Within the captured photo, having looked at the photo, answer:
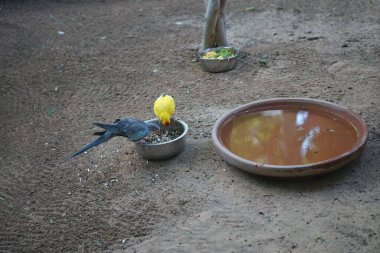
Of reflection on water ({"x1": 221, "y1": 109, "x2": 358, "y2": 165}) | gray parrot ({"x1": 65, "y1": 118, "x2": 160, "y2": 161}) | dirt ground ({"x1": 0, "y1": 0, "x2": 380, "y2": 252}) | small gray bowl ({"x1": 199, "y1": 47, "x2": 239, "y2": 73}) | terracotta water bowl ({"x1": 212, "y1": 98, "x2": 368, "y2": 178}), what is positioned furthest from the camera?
small gray bowl ({"x1": 199, "y1": 47, "x2": 239, "y2": 73})

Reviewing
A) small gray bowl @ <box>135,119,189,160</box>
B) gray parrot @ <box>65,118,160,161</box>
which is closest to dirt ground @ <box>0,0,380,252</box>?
small gray bowl @ <box>135,119,189,160</box>

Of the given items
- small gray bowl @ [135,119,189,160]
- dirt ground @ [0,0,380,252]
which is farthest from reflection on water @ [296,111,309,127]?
small gray bowl @ [135,119,189,160]

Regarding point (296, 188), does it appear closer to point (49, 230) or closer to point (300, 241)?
point (300, 241)

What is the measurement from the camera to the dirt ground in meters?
3.06

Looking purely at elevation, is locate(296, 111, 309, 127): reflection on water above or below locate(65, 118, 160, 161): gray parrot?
below

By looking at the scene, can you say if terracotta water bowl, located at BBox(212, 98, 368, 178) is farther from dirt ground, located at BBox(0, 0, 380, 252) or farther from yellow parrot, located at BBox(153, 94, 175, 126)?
yellow parrot, located at BBox(153, 94, 175, 126)

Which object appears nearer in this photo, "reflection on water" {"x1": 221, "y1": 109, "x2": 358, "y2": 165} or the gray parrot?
"reflection on water" {"x1": 221, "y1": 109, "x2": 358, "y2": 165}

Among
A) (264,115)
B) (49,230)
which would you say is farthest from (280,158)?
(49,230)

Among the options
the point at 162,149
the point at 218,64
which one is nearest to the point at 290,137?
the point at 162,149

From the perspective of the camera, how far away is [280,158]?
11.4 ft

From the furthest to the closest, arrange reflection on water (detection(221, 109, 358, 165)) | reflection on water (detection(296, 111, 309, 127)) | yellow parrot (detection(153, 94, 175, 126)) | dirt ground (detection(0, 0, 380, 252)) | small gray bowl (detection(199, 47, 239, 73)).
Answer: small gray bowl (detection(199, 47, 239, 73)) → reflection on water (detection(296, 111, 309, 127)) → yellow parrot (detection(153, 94, 175, 126)) → reflection on water (detection(221, 109, 358, 165)) → dirt ground (detection(0, 0, 380, 252))

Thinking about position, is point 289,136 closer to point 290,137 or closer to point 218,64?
point 290,137

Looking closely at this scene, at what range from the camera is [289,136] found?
3.75m

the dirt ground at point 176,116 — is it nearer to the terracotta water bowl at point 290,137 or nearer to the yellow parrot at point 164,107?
the terracotta water bowl at point 290,137
